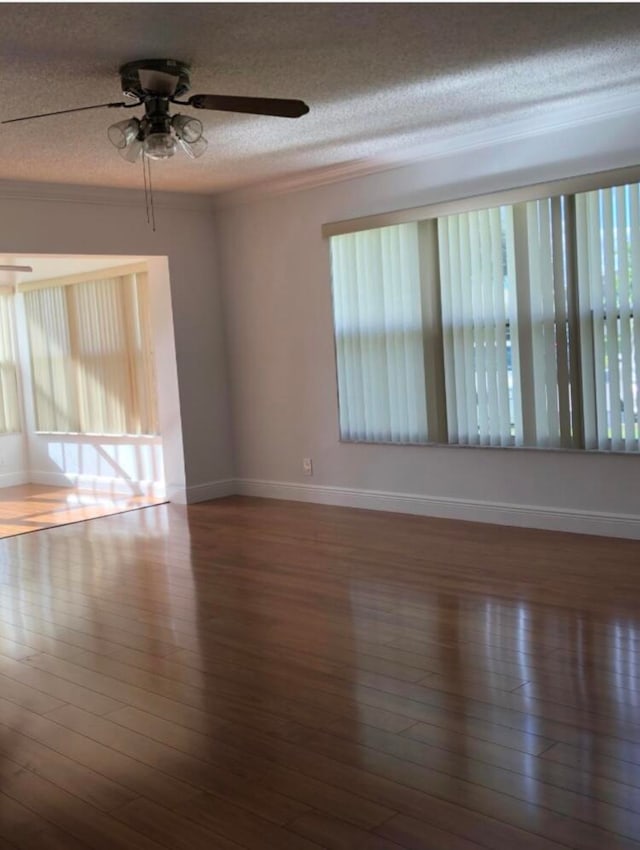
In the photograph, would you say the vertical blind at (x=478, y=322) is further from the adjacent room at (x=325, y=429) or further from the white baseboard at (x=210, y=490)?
the white baseboard at (x=210, y=490)

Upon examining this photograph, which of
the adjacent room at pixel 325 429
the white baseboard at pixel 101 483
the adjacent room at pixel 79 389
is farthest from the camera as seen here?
the white baseboard at pixel 101 483

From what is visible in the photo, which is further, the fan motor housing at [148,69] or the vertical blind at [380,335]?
the vertical blind at [380,335]

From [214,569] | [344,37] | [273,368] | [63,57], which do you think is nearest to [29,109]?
[63,57]

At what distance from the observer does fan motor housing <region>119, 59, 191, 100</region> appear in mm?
3857

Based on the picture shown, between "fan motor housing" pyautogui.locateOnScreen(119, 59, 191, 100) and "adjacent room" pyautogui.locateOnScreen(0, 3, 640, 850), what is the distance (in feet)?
0.11

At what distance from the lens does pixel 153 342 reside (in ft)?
25.4

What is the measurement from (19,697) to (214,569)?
193 centimetres

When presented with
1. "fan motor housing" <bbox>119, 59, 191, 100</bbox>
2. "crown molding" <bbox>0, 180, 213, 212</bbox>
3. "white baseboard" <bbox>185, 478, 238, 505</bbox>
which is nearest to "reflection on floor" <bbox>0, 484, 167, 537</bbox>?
"white baseboard" <bbox>185, 478, 238, 505</bbox>

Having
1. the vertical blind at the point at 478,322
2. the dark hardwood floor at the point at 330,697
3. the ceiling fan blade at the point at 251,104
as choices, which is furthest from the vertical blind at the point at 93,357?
the ceiling fan blade at the point at 251,104

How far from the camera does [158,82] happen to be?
3.94 m

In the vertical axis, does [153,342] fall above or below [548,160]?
below

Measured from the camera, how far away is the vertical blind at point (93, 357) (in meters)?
8.34

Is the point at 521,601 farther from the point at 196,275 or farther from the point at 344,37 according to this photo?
the point at 196,275

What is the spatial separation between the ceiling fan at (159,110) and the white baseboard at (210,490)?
12.5ft
